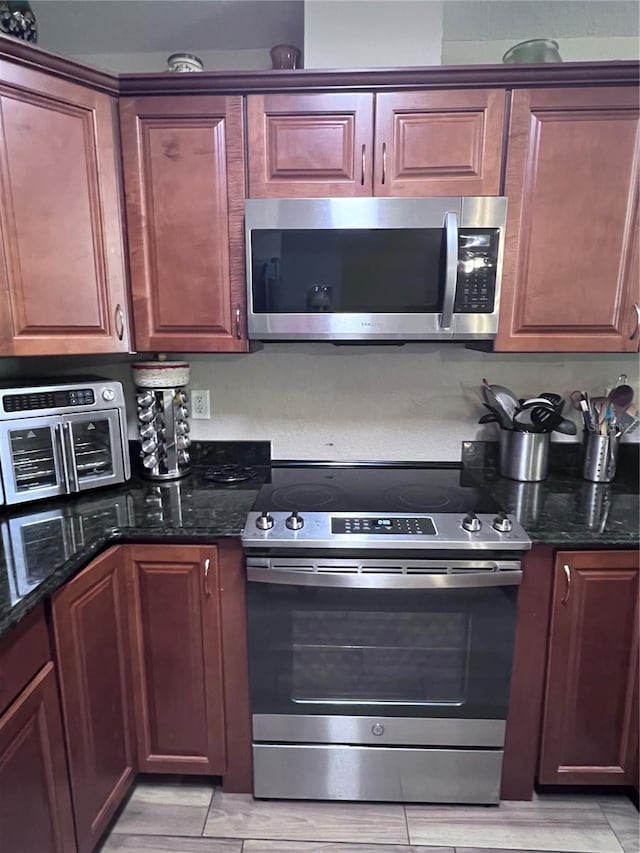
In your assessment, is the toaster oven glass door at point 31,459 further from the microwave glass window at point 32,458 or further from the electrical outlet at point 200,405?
the electrical outlet at point 200,405

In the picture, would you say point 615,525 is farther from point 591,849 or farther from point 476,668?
point 591,849

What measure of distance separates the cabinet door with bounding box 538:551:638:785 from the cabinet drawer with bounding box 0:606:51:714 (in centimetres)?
132

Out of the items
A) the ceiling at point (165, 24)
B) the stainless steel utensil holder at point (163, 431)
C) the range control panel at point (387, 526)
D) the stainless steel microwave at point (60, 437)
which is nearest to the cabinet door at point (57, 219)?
the stainless steel microwave at point (60, 437)

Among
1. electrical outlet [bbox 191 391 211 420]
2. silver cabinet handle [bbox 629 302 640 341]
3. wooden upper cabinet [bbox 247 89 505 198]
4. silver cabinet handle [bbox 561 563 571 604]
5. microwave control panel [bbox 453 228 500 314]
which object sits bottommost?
silver cabinet handle [bbox 561 563 571 604]

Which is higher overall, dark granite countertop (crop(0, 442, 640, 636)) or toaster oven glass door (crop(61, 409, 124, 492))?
toaster oven glass door (crop(61, 409, 124, 492))

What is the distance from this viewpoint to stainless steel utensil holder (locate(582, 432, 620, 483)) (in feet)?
5.99

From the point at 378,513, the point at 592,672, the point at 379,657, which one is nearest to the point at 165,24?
the point at 378,513

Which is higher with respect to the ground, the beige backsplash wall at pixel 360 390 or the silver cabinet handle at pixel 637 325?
the silver cabinet handle at pixel 637 325

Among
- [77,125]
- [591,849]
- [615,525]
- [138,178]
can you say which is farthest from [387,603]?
[77,125]

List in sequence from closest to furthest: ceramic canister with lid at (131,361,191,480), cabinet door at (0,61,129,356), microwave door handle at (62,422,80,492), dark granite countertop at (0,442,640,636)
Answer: dark granite countertop at (0,442,640,636)
cabinet door at (0,61,129,356)
microwave door handle at (62,422,80,492)
ceramic canister with lid at (131,361,191,480)

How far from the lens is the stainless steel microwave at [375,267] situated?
1.52 m

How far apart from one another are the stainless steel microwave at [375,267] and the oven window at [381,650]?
774 mm

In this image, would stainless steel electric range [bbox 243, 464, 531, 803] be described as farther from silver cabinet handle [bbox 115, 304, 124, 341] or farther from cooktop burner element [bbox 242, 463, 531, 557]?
silver cabinet handle [bbox 115, 304, 124, 341]

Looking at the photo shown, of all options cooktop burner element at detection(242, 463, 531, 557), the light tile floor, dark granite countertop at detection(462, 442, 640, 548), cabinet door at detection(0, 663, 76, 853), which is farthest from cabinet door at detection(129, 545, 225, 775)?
dark granite countertop at detection(462, 442, 640, 548)
